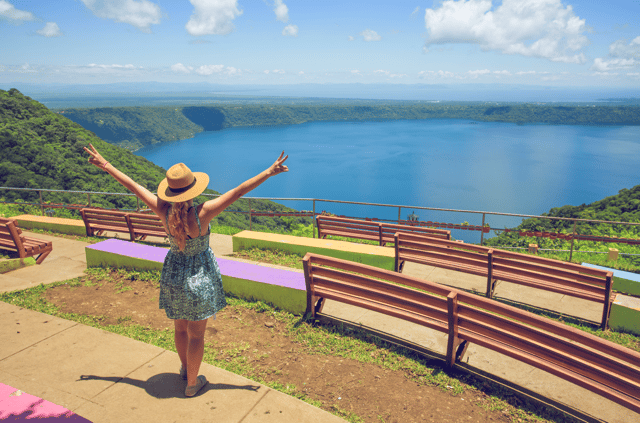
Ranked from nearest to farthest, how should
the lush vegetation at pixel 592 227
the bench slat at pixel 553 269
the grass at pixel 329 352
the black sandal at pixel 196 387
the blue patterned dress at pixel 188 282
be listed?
the blue patterned dress at pixel 188 282
the black sandal at pixel 196 387
the grass at pixel 329 352
the bench slat at pixel 553 269
the lush vegetation at pixel 592 227

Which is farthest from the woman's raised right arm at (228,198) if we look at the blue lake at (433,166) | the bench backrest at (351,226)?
the blue lake at (433,166)

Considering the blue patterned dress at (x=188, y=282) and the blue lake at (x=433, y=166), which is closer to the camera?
the blue patterned dress at (x=188, y=282)

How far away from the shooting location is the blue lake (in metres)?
86.6

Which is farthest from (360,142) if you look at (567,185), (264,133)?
(567,185)

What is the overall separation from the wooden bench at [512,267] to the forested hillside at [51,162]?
18729mm

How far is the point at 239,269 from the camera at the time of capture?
5.34 meters

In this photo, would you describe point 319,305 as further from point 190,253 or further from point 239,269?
point 190,253

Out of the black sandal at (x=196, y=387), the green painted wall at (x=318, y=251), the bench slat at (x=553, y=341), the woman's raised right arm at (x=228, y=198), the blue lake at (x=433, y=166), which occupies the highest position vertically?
the woman's raised right arm at (x=228, y=198)

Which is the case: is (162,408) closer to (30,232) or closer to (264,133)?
(30,232)

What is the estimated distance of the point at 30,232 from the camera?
8.97 meters

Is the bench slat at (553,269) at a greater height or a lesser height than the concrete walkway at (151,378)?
greater

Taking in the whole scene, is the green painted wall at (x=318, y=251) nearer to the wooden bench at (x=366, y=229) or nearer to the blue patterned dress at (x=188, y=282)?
the wooden bench at (x=366, y=229)

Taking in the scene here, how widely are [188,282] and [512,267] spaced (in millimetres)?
4173

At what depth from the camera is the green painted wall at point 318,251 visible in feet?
20.8
